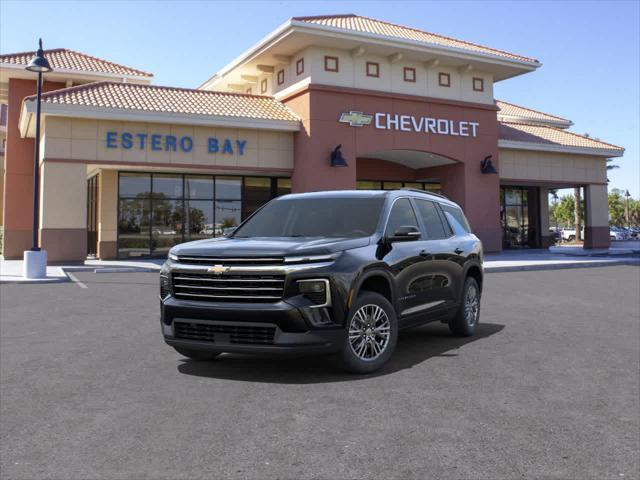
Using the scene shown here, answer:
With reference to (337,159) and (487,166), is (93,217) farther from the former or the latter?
(487,166)

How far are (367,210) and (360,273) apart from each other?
122 centimetres

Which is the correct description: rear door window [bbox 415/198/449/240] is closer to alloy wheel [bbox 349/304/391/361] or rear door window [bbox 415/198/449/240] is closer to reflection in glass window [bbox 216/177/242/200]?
alloy wheel [bbox 349/304/391/361]

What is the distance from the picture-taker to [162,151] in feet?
75.9

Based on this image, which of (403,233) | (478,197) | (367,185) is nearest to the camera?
(403,233)

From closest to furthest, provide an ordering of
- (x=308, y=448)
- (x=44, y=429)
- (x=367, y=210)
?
(x=308, y=448), (x=44, y=429), (x=367, y=210)

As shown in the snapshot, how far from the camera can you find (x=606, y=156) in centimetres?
3341

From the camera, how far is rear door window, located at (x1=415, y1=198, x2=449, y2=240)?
7570 millimetres

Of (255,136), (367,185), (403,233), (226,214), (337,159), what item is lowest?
(403,233)

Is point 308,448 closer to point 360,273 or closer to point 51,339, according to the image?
point 360,273

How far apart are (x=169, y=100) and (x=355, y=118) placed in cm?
786

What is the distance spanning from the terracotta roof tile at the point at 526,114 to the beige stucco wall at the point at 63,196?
2689cm

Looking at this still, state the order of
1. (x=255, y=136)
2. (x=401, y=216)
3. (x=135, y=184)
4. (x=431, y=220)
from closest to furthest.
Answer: (x=401, y=216) → (x=431, y=220) → (x=255, y=136) → (x=135, y=184)

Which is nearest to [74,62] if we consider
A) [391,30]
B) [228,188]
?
Answer: [228,188]

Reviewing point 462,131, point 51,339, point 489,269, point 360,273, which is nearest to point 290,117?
point 462,131
